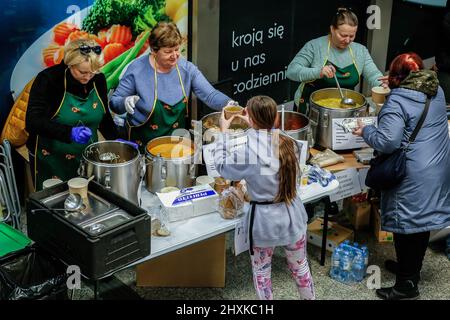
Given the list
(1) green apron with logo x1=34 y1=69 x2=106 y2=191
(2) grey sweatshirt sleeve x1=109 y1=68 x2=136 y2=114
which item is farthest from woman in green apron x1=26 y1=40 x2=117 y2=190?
(2) grey sweatshirt sleeve x1=109 y1=68 x2=136 y2=114

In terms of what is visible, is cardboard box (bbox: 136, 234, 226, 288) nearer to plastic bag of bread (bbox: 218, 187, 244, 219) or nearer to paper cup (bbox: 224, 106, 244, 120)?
plastic bag of bread (bbox: 218, 187, 244, 219)

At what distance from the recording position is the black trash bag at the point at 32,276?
333cm

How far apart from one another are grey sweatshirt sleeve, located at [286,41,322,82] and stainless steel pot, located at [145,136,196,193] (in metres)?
1.38

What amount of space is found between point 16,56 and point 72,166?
1096 mm

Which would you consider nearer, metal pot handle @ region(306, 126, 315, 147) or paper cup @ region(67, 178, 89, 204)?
paper cup @ region(67, 178, 89, 204)

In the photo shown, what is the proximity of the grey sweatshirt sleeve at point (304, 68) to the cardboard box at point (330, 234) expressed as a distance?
1.04m

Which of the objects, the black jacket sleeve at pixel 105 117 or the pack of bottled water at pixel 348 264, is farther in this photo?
the pack of bottled water at pixel 348 264

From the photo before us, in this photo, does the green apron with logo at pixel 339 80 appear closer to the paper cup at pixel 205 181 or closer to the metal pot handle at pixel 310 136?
the metal pot handle at pixel 310 136

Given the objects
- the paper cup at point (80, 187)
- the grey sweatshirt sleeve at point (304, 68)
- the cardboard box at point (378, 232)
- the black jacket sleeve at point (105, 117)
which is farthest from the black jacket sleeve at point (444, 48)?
the paper cup at point (80, 187)

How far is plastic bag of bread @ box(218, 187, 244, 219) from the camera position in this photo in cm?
374

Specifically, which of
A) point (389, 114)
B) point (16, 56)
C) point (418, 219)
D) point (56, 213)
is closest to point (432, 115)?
point (389, 114)

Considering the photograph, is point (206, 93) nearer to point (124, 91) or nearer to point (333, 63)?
point (124, 91)

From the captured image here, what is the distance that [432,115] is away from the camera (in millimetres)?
3943

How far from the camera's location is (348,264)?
451cm
